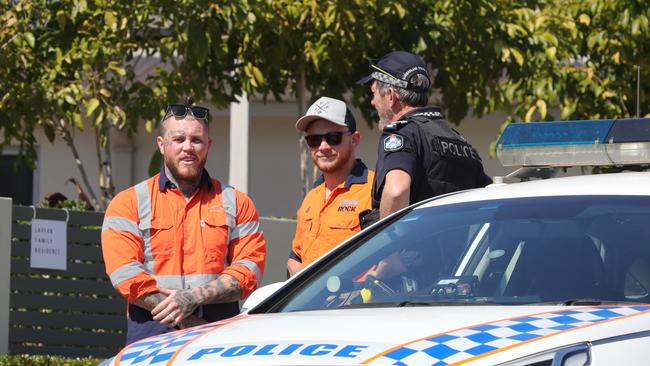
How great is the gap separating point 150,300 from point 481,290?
1832 mm

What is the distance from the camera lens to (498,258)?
4.23 meters

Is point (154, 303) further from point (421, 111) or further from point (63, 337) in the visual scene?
point (63, 337)

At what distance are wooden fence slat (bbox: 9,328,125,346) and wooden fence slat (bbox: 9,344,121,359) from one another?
0.04m

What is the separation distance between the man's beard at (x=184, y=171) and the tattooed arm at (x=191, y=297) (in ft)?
1.45

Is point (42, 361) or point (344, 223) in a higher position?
point (344, 223)

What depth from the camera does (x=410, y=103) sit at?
5.63 meters

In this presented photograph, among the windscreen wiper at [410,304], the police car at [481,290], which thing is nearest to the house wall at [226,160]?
the police car at [481,290]

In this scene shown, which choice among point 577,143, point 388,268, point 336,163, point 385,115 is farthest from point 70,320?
point 388,268

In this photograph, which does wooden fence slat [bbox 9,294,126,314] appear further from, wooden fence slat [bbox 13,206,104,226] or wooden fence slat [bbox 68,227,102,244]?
wooden fence slat [bbox 13,206,104,226]

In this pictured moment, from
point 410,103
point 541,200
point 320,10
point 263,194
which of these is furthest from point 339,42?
point 263,194

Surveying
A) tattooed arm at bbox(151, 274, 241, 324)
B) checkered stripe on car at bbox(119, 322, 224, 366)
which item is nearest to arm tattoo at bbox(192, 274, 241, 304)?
tattooed arm at bbox(151, 274, 241, 324)

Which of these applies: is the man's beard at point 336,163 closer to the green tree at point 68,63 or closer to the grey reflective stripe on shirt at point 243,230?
the grey reflective stripe on shirt at point 243,230

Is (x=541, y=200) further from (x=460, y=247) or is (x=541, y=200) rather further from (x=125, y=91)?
(x=125, y=91)

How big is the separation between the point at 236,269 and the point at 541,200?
1.70 meters
